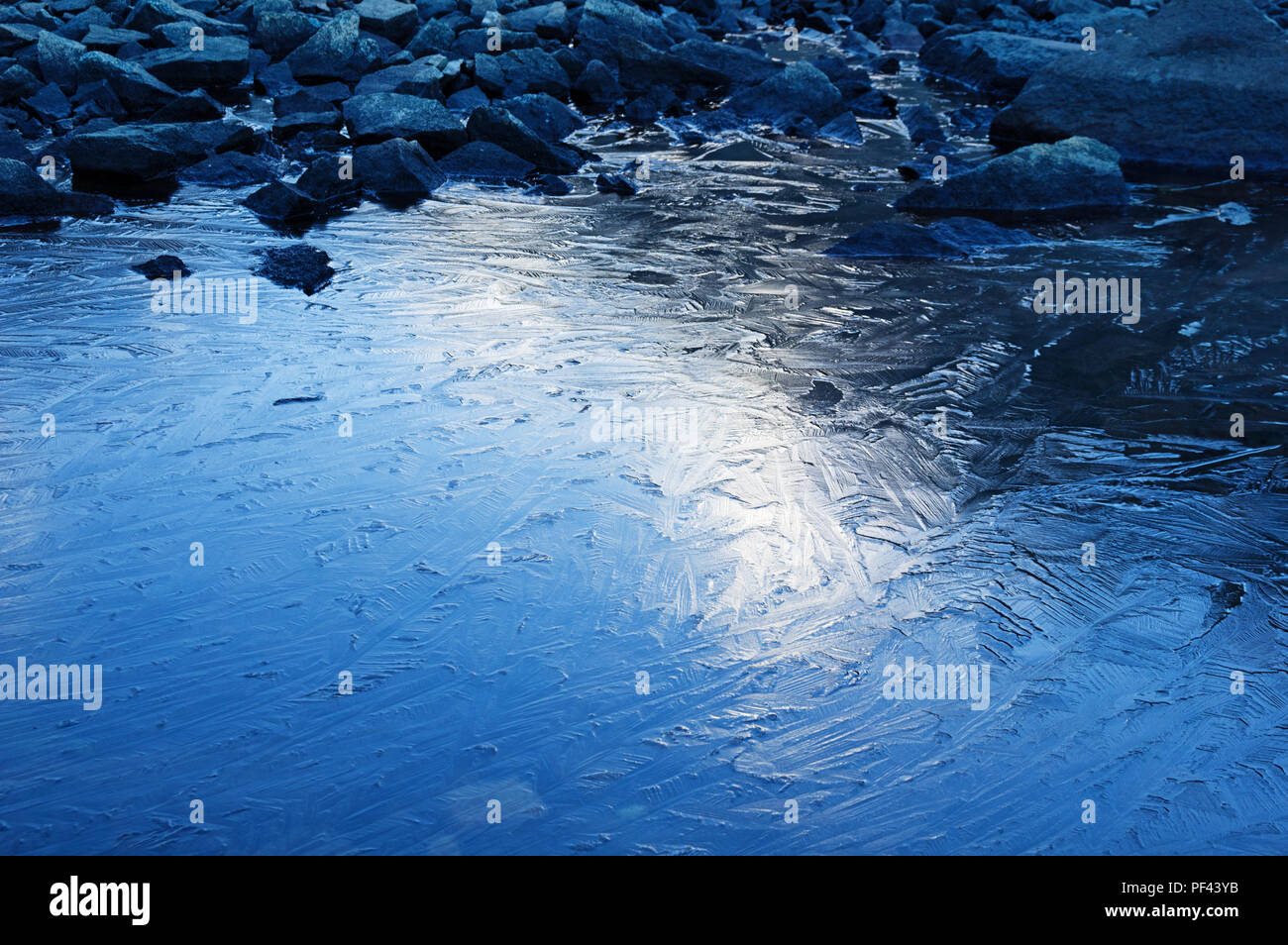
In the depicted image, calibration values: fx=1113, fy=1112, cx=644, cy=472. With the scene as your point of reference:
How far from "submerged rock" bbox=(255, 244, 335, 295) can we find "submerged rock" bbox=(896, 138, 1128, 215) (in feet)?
12.8

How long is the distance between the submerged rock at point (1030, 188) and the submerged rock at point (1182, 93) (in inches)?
54.6

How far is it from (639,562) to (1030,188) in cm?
540

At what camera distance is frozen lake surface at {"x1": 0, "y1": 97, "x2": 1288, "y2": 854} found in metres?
2.73

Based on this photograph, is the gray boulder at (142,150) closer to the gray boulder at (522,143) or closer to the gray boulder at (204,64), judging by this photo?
the gray boulder at (522,143)

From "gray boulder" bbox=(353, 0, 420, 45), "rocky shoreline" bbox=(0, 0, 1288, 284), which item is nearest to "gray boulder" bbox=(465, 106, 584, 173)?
"rocky shoreline" bbox=(0, 0, 1288, 284)

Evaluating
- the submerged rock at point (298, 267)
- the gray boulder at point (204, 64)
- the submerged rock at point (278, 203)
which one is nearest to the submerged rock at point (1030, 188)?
the submerged rock at point (298, 267)

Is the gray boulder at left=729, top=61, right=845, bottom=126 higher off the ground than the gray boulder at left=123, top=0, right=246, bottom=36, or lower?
lower

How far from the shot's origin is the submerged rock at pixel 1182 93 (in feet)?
29.0

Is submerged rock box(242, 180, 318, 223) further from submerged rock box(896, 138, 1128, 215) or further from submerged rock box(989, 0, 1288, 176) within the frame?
submerged rock box(989, 0, 1288, 176)

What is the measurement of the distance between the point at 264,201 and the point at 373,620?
15.9 ft

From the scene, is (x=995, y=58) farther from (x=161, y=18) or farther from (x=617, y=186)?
(x=161, y=18)

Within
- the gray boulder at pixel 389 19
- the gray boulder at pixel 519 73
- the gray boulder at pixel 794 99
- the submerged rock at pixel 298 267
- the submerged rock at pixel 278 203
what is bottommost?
the submerged rock at pixel 298 267

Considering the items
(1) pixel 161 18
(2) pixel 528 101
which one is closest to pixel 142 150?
(2) pixel 528 101

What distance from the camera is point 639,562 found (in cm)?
363
